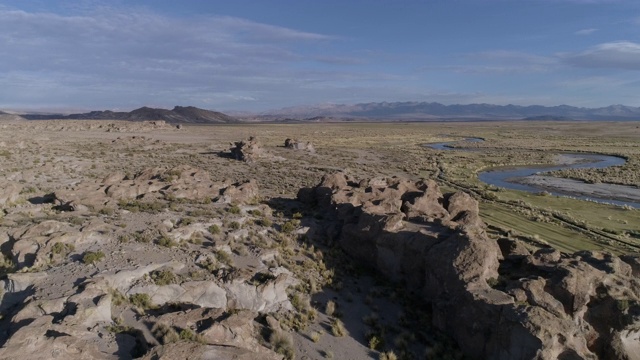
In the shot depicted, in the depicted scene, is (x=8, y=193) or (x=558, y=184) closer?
(x=8, y=193)

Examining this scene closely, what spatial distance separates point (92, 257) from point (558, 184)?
169ft

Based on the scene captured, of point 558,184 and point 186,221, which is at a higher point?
point 186,221

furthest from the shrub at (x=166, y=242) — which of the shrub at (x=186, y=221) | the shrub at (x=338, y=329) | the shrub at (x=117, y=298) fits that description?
the shrub at (x=338, y=329)

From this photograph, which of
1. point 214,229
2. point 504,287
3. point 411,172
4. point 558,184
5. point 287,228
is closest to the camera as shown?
point 504,287

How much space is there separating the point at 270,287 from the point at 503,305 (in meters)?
8.72

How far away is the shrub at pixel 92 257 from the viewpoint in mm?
17078

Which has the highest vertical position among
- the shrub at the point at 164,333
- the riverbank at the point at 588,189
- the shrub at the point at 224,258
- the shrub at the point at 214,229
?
the shrub at the point at 214,229

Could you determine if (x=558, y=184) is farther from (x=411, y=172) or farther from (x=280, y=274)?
(x=280, y=274)

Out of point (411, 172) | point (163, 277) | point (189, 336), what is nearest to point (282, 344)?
point (189, 336)

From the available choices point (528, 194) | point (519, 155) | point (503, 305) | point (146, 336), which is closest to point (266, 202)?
point (146, 336)

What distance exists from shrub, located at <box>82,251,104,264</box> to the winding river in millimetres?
44545

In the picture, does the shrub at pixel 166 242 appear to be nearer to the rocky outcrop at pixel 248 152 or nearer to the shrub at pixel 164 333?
the shrub at pixel 164 333

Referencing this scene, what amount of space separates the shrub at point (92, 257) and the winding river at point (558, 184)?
146 feet

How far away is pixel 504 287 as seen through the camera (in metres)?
15.3
